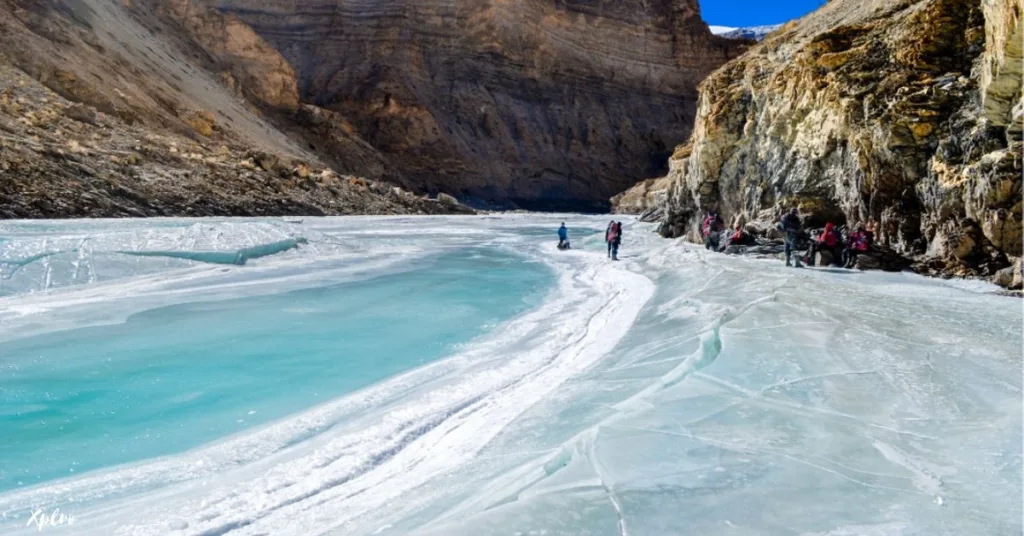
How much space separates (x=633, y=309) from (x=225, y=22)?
52983 mm

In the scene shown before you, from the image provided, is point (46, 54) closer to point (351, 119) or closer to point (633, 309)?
point (351, 119)

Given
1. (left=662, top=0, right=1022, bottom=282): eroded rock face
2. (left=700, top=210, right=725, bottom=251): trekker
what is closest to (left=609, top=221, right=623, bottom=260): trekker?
(left=700, top=210, right=725, bottom=251): trekker

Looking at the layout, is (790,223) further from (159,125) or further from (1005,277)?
(159,125)

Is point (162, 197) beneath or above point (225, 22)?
beneath

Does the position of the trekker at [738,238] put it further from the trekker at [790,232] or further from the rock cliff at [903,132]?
the trekker at [790,232]

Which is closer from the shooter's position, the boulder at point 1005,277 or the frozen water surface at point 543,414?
the frozen water surface at point 543,414

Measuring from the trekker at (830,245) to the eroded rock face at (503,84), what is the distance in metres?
45.3

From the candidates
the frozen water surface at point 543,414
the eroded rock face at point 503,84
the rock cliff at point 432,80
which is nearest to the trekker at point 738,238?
the frozen water surface at point 543,414

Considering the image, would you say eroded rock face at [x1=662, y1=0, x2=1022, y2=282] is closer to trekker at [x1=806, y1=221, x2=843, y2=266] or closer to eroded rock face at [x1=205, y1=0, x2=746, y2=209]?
trekker at [x1=806, y1=221, x2=843, y2=266]

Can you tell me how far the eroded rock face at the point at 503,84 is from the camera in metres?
57.9

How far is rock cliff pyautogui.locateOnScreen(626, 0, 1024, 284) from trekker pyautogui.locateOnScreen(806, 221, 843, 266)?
0.66m

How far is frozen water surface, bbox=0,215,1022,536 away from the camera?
8.54ft

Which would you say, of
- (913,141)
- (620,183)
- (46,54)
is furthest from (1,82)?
(620,183)

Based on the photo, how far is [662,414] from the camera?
3572mm
